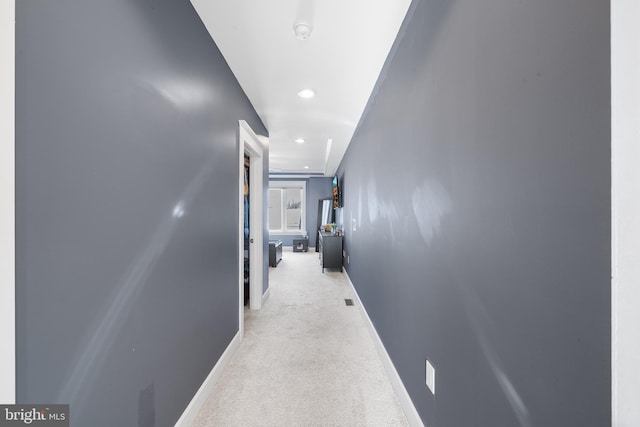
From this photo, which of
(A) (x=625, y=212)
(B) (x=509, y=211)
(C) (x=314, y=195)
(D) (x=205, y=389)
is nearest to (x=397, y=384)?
(D) (x=205, y=389)

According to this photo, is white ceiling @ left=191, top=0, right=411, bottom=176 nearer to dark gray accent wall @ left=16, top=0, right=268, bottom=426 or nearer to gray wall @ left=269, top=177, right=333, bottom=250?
dark gray accent wall @ left=16, top=0, right=268, bottom=426

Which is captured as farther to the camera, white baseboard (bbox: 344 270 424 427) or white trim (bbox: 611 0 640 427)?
white baseboard (bbox: 344 270 424 427)

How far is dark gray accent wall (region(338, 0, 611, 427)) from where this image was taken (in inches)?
22.2

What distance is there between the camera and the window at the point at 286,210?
879 centimetres

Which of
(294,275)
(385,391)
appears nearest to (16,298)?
(385,391)

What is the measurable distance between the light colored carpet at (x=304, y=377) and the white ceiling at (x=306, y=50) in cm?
245

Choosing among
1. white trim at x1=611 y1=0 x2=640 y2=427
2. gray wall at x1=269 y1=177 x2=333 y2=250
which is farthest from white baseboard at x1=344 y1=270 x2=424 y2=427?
gray wall at x1=269 y1=177 x2=333 y2=250

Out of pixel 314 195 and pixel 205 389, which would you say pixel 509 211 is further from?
pixel 314 195

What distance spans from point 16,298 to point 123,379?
0.59 meters

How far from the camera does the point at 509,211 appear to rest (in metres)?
0.80

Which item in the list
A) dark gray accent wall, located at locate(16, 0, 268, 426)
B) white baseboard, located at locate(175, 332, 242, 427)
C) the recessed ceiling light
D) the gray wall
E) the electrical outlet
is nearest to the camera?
dark gray accent wall, located at locate(16, 0, 268, 426)

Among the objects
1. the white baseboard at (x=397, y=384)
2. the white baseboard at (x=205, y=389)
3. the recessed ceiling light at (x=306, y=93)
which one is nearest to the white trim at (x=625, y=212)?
the white baseboard at (x=397, y=384)
